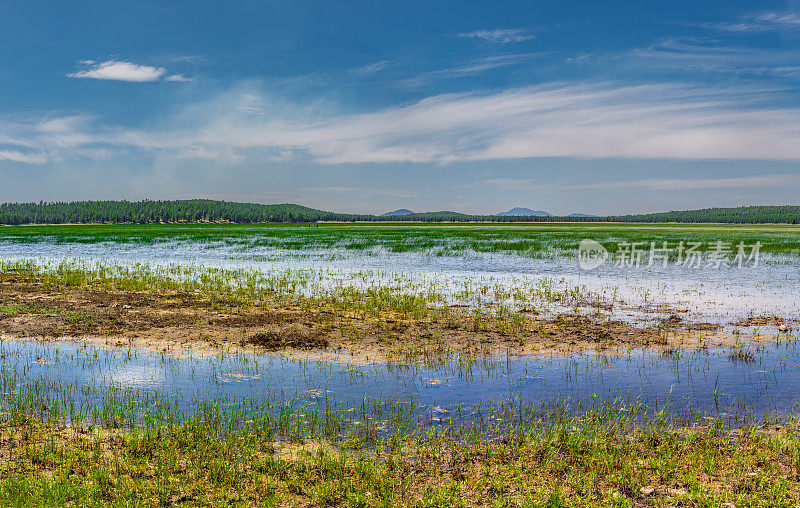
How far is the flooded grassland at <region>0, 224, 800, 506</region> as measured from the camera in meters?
6.23

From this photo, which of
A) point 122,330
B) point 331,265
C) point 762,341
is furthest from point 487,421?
point 331,265

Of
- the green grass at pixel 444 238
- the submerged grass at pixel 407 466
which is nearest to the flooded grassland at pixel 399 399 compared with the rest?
the submerged grass at pixel 407 466

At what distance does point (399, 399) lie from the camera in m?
9.47

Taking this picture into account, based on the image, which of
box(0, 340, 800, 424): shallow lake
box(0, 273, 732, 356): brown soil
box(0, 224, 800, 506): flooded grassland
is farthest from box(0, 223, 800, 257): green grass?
box(0, 340, 800, 424): shallow lake

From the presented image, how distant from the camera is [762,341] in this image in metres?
14.0

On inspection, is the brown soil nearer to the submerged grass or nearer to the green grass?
the submerged grass

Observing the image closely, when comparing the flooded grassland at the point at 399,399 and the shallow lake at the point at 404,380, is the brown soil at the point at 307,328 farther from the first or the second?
the shallow lake at the point at 404,380

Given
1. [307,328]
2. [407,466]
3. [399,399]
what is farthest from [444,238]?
[407,466]

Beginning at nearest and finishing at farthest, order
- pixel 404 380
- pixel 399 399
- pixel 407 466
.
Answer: pixel 407 466 → pixel 399 399 → pixel 404 380

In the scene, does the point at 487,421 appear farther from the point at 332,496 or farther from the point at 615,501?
the point at 332,496

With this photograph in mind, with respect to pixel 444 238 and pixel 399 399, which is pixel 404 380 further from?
pixel 444 238

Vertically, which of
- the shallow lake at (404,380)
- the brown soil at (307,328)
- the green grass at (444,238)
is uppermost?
the green grass at (444,238)

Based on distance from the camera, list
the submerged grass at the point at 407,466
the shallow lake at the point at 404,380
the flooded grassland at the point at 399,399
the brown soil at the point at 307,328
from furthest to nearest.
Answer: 1. the brown soil at the point at 307,328
2. the shallow lake at the point at 404,380
3. the flooded grassland at the point at 399,399
4. the submerged grass at the point at 407,466

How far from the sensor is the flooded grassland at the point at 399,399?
6.23 metres
